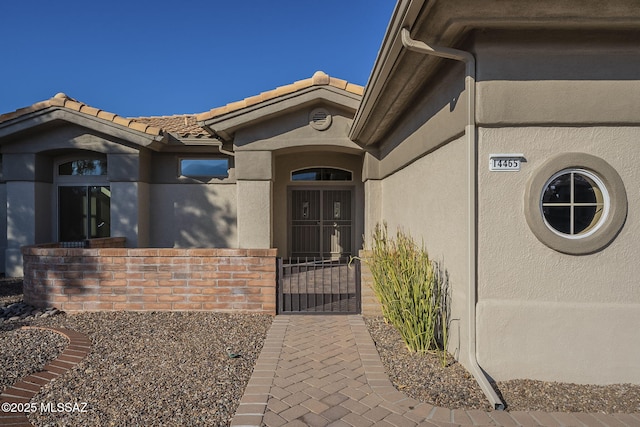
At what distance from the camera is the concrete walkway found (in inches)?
134

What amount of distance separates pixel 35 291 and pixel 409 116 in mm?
7269

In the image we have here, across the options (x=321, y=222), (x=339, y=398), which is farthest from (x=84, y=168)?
(x=339, y=398)

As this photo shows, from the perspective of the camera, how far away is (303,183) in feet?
40.8

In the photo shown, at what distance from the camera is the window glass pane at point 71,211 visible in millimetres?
11789

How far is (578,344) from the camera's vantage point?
13.6 feet

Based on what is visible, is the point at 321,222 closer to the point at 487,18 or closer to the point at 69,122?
the point at 69,122

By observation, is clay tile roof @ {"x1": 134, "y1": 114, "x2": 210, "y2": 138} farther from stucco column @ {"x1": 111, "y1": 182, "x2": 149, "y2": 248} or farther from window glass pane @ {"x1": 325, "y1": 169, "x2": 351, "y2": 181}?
window glass pane @ {"x1": 325, "y1": 169, "x2": 351, "y2": 181}

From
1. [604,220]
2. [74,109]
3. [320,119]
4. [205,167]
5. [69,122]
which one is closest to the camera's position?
[604,220]

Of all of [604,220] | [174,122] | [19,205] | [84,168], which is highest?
[174,122]

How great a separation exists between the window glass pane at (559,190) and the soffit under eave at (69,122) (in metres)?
9.30

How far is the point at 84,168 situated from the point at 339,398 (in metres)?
11.2

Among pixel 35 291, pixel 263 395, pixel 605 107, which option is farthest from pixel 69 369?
pixel 605 107

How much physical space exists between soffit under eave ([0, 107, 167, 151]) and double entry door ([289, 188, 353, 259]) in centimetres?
451

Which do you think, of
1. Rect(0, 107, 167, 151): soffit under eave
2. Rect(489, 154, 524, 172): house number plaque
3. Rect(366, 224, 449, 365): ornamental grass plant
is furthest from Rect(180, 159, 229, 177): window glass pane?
Rect(489, 154, 524, 172): house number plaque
